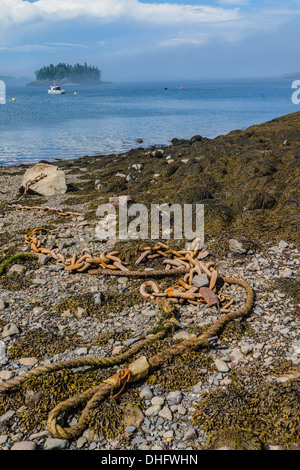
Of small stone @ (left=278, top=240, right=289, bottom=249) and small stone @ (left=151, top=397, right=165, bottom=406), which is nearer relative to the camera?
small stone @ (left=151, top=397, right=165, bottom=406)

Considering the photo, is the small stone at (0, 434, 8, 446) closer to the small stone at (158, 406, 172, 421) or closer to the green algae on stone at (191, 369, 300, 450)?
the small stone at (158, 406, 172, 421)

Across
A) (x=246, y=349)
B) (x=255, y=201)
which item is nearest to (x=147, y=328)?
(x=246, y=349)

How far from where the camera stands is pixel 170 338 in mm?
4887

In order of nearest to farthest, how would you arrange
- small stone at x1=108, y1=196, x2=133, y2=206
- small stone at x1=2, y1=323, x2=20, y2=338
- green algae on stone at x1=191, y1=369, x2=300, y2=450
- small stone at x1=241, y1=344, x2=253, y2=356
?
1. green algae on stone at x1=191, y1=369, x2=300, y2=450
2. small stone at x1=241, y1=344, x2=253, y2=356
3. small stone at x1=2, y1=323, x2=20, y2=338
4. small stone at x1=108, y1=196, x2=133, y2=206

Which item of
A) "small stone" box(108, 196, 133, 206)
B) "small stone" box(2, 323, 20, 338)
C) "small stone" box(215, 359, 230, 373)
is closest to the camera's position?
"small stone" box(215, 359, 230, 373)

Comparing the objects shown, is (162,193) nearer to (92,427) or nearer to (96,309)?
(96,309)

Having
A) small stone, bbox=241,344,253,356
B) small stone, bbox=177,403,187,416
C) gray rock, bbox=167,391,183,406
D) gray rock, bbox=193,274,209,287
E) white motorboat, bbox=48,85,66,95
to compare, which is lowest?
small stone, bbox=177,403,187,416

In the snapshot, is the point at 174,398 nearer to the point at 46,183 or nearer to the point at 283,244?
the point at 283,244

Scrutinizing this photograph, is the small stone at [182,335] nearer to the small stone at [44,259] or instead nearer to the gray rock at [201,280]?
the gray rock at [201,280]

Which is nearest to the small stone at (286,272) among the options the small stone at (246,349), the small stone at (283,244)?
the small stone at (283,244)

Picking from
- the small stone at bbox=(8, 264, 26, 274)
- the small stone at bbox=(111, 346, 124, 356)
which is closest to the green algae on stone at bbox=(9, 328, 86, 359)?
the small stone at bbox=(111, 346, 124, 356)

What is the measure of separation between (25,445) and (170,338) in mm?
2206

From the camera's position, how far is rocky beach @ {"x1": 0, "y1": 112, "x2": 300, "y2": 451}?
345cm

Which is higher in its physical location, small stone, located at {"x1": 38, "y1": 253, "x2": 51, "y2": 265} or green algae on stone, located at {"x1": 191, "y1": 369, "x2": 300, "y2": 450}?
small stone, located at {"x1": 38, "y1": 253, "x2": 51, "y2": 265}
